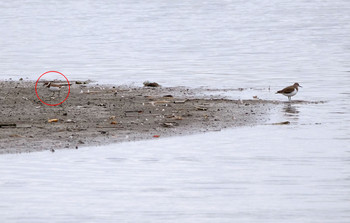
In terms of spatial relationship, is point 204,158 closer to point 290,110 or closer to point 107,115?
point 107,115

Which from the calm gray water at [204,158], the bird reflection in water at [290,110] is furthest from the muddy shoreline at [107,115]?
the calm gray water at [204,158]

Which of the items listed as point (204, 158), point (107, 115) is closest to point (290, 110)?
point (107, 115)

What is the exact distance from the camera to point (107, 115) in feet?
61.0

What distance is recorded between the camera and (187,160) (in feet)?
49.9

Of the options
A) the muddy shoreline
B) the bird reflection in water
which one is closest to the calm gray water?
the bird reflection in water

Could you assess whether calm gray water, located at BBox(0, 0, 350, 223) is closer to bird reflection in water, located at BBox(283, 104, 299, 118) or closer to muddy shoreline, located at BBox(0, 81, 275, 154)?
bird reflection in water, located at BBox(283, 104, 299, 118)

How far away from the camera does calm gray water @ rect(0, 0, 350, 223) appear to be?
12.3 m

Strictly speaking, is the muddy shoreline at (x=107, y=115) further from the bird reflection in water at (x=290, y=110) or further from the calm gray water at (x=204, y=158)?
the calm gray water at (x=204, y=158)

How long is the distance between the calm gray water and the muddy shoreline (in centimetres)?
53

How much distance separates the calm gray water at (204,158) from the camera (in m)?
12.3

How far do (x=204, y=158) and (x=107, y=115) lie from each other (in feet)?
12.3

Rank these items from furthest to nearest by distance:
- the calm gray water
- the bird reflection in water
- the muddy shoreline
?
the bird reflection in water < the muddy shoreline < the calm gray water

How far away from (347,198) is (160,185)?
2707mm

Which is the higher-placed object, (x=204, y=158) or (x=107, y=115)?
(x=107, y=115)
